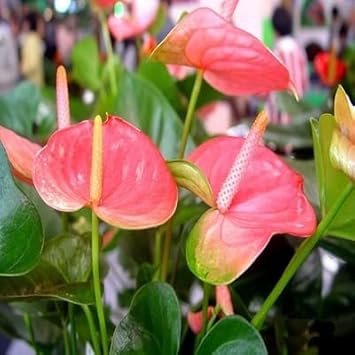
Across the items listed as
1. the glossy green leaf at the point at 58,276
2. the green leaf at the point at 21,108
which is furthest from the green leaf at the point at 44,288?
the green leaf at the point at 21,108

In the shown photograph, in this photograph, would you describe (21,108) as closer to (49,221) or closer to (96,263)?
(49,221)

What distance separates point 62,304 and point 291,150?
1.53 feet

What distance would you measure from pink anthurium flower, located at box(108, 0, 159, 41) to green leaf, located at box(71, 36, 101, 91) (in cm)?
12

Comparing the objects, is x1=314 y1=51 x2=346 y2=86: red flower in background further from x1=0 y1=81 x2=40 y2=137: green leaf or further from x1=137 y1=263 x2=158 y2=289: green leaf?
x1=137 y1=263 x2=158 y2=289: green leaf

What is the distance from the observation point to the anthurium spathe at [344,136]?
0.31 metres

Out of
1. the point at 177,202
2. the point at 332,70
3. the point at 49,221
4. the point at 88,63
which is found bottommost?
the point at 332,70

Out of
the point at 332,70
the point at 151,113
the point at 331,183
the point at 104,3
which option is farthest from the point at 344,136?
the point at 332,70

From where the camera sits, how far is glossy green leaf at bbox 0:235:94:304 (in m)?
0.36

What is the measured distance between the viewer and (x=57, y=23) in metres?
3.81

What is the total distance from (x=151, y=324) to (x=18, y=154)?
0.36 feet

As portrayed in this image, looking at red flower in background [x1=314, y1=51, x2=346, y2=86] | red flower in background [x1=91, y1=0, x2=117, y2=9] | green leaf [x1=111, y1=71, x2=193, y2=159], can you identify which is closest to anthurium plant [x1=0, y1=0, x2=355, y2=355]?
green leaf [x1=111, y1=71, x2=193, y2=159]

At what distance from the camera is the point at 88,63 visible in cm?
105

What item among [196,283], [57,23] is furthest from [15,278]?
[57,23]

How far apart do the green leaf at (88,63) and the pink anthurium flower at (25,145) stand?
663 mm
